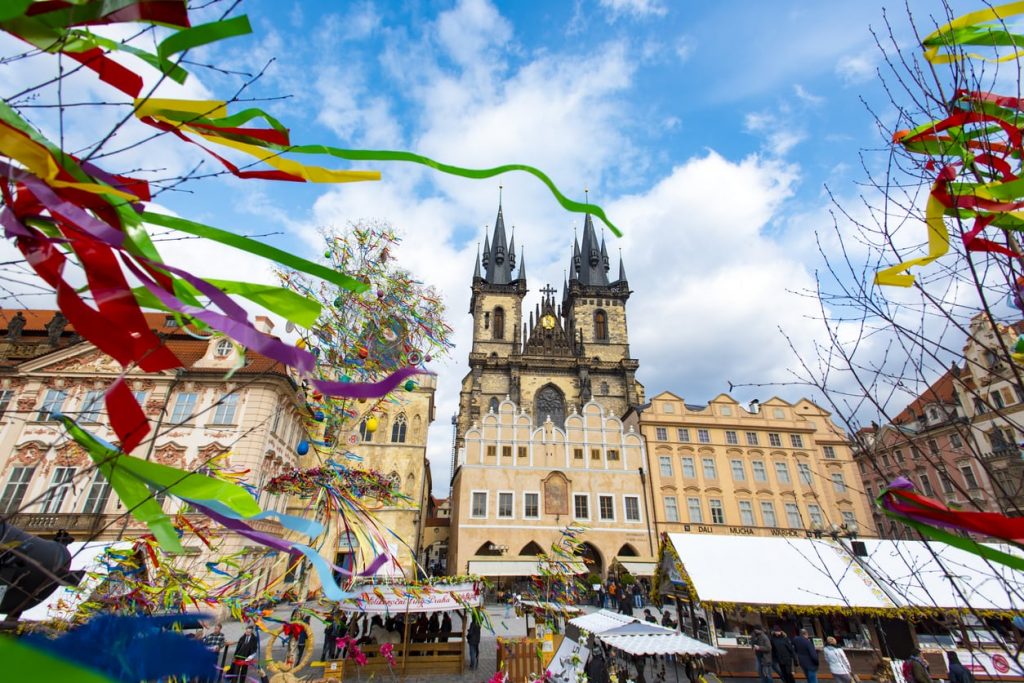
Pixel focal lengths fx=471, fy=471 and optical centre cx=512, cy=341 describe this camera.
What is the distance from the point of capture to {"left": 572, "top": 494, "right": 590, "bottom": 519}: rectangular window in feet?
78.8

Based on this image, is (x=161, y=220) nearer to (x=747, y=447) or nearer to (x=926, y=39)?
(x=926, y=39)

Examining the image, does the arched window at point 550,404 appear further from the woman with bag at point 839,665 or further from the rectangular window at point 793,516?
the woman with bag at point 839,665

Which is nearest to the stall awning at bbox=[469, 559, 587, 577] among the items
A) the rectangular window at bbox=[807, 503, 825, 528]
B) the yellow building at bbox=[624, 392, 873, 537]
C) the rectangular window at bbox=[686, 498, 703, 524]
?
the yellow building at bbox=[624, 392, 873, 537]

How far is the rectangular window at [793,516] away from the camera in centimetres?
2517

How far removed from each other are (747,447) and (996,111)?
27977 millimetres

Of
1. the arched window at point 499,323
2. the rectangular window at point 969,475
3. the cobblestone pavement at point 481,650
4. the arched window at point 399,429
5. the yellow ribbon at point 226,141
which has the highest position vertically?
the arched window at point 499,323

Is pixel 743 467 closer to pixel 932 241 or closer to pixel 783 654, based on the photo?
pixel 783 654

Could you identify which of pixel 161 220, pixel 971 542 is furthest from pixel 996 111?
pixel 161 220

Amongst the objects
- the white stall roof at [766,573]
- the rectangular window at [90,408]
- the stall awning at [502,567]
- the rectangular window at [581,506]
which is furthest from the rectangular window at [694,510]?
the rectangular window at [90,408]

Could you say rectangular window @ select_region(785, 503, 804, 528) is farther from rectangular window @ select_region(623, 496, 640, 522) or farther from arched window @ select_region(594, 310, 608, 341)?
arched window @ select_region(594, 310, 608, 341)

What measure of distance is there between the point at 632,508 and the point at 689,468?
4.24m

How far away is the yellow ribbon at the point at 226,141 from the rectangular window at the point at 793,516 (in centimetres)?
2993

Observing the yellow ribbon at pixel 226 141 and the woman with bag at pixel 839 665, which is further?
the woman with bag at pixel 839 665

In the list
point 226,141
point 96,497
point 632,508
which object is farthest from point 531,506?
point 226,141
